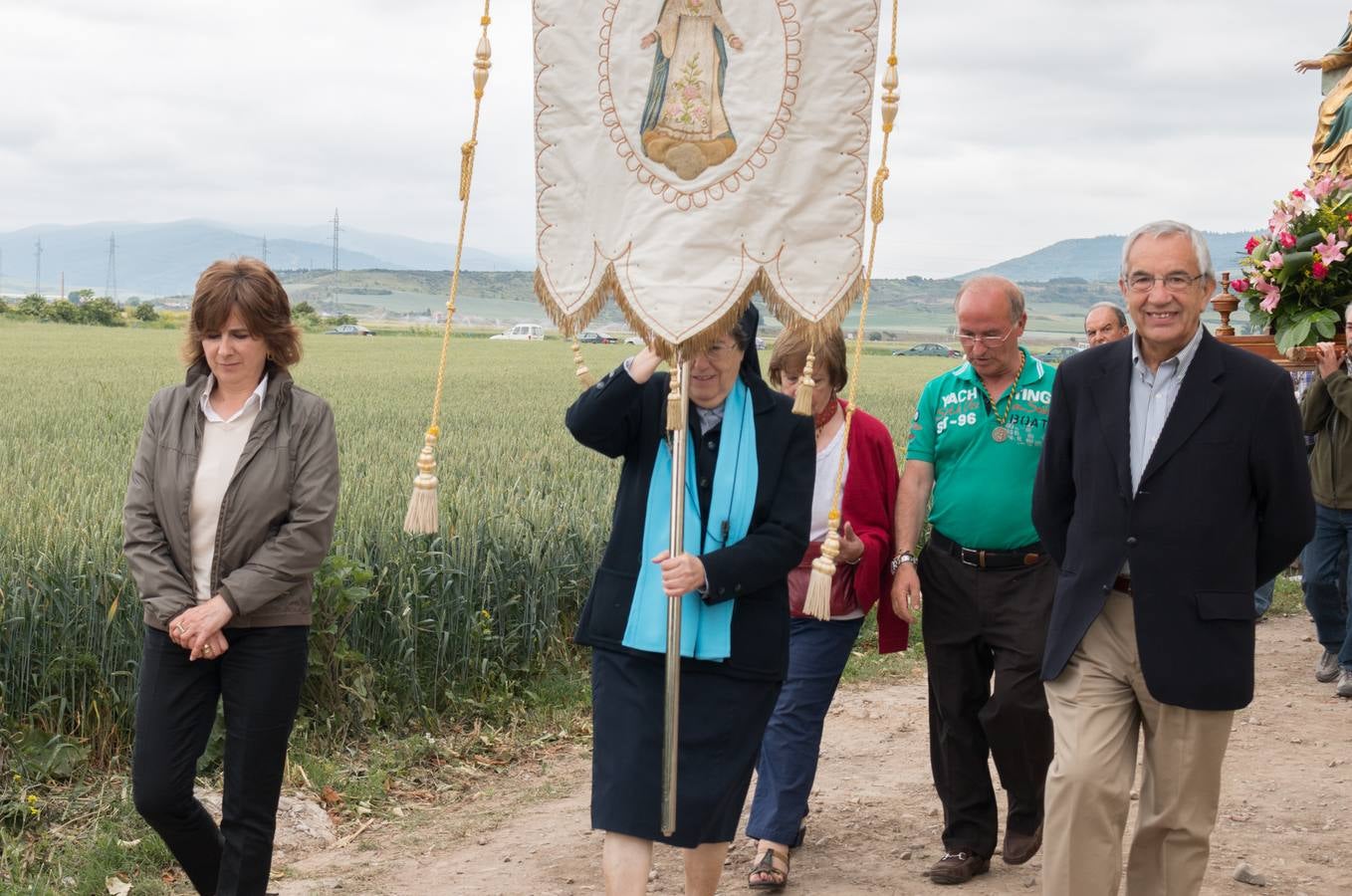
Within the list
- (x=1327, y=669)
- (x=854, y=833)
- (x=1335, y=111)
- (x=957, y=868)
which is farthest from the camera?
(x=1335, y=111)

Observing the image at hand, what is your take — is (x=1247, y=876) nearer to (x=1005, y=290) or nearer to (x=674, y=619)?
(x=1005, y=290)

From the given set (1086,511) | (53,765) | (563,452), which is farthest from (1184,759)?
(563,452)

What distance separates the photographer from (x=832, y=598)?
5.25 m

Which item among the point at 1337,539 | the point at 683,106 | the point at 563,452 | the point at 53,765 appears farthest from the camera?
the point at 563,452

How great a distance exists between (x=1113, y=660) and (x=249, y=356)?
2569 millimetres

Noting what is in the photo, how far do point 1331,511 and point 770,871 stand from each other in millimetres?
4737

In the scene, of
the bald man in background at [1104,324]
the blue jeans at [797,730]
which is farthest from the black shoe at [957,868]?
the bald man in background at [1104,324]

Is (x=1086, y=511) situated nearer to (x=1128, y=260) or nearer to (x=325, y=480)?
(x=1128, y=260)

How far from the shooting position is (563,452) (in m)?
13.5

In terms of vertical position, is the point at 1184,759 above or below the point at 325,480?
below

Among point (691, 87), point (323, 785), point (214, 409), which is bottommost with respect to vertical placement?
point (323, 785)

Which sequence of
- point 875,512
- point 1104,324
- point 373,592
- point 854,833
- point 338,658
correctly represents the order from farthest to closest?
1. point 1104,324
2. point 373,592
3. point 338,658
4. point 854,833
5. point 875,512

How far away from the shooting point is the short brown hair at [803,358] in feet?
17.0

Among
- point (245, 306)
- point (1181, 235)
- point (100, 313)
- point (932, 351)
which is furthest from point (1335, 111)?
point (100, 313)
